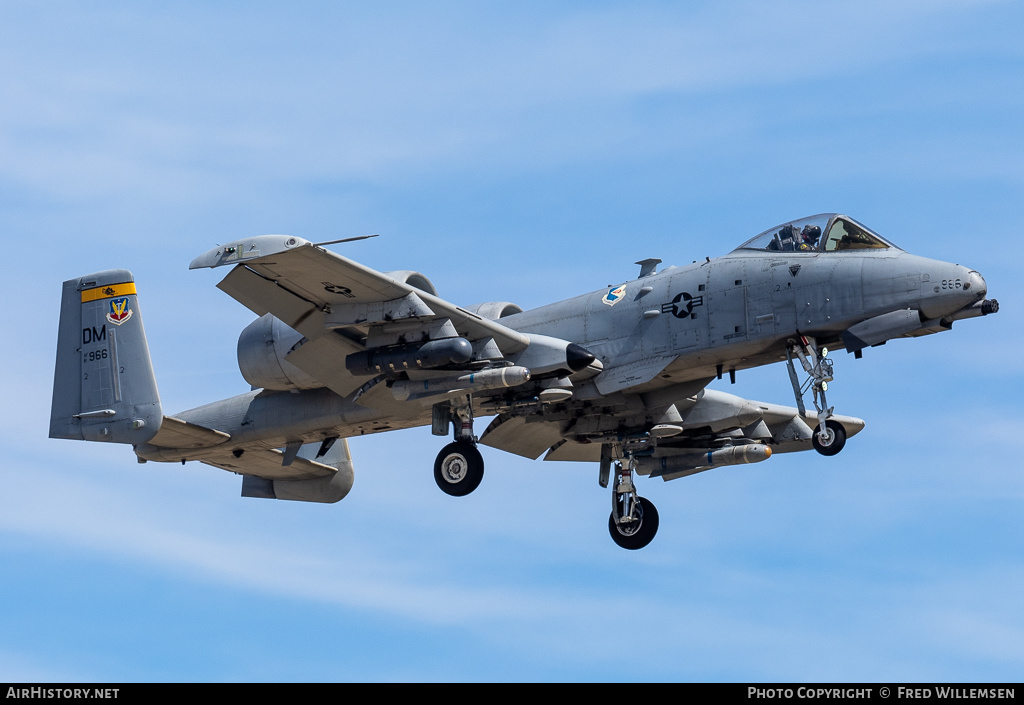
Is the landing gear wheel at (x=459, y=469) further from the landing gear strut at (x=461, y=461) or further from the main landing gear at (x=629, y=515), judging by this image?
the main landing gear at (x=629, y=515)

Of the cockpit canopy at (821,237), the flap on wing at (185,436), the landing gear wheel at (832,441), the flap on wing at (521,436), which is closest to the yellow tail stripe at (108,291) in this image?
the flap on wing at (185,436)

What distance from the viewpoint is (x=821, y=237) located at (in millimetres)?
22844

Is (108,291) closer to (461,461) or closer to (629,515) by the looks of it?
(461,461)

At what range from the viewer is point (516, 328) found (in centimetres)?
2520

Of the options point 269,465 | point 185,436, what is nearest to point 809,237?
point 269,465

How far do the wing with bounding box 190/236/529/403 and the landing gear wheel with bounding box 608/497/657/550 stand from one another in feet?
15.6

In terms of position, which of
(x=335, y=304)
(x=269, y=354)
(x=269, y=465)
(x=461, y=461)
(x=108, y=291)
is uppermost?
(x=108, y=291)

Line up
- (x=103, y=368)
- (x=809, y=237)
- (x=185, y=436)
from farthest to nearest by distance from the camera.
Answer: (x=185, y=436)
(x=103, y=368)
(x=809, y=237)

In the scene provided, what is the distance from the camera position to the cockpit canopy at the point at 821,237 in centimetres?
2266

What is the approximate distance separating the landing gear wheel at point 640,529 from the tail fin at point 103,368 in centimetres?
878

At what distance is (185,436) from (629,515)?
844 centimetres
